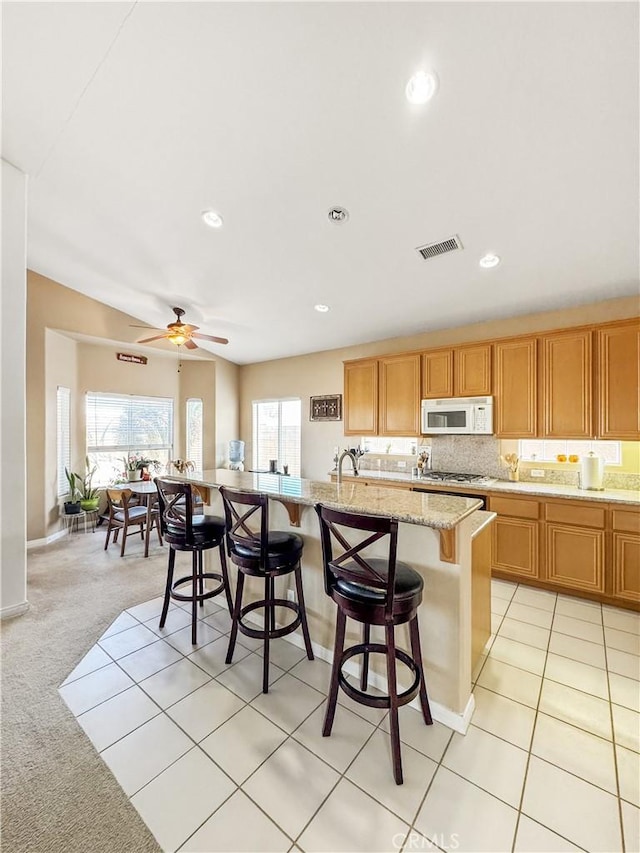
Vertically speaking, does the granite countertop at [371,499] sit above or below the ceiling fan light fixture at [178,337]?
below

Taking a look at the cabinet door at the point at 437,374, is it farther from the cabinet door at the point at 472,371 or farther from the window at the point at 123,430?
the window at the point at 123,430

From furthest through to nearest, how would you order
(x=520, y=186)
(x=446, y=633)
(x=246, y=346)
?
(x=246, y=346), (x=520, y=186), (x=446, y=633)

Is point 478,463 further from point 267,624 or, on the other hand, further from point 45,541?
point 45,541

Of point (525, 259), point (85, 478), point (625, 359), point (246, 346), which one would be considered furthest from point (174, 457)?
point (625, 359)

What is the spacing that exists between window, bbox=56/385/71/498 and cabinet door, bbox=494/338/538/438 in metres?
5.88

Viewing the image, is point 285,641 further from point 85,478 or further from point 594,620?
point 85,478

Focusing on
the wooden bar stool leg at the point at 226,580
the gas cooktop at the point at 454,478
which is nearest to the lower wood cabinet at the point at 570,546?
the gas cooktop at the point at 454,478

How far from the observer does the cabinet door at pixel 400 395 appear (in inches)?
166

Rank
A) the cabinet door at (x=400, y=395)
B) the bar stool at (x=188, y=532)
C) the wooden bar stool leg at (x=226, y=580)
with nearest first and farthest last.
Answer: the bar stool at (x=188, y=532)
the wooden bar stool leg at (x=226, y=580)
the cabinet door at (x=400, y=395)

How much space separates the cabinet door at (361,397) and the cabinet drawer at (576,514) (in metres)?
2.12

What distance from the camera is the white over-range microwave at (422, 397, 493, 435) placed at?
3.70m

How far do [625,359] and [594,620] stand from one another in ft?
7.25

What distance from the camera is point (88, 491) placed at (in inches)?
211

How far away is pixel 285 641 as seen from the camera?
2461 mm
